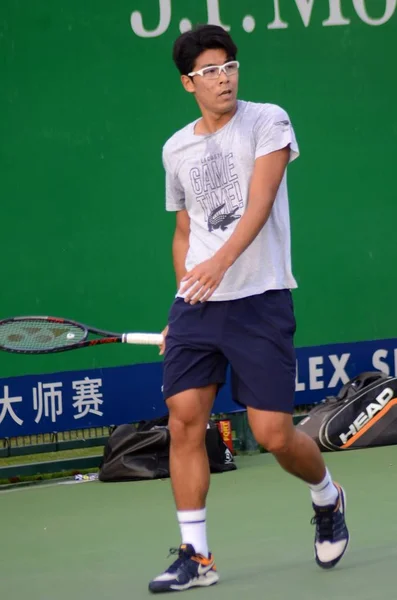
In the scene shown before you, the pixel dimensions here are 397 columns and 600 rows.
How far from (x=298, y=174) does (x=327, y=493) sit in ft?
9.38

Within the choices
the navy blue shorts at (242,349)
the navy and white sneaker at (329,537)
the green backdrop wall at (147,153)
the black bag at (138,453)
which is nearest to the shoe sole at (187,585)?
the navy and white sneaker at (329,537)

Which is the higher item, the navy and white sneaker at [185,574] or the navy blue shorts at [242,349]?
the navy blue shorts at [242,349]

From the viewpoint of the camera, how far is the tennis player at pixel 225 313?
13.6 ft

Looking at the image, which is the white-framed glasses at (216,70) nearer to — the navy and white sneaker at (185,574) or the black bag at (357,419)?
the navy and white sneaker at (185,574)

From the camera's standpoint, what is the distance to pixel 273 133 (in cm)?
411

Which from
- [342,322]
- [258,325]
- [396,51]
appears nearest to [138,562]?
[258,325]

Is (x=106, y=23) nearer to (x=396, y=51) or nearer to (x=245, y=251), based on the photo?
(x=396, y=51)

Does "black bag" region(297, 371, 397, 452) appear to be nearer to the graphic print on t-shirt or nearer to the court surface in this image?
the court surface

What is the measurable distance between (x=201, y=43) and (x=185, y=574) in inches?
64.6

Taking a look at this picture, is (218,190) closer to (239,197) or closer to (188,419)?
(239,197)

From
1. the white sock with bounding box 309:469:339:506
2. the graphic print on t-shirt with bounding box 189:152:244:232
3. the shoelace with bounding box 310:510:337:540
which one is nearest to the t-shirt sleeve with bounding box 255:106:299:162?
the graphic print on t-shirt with bounding box 189:152:244:232

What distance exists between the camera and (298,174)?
22.6 ft

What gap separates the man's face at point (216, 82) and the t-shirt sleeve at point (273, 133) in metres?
0.12

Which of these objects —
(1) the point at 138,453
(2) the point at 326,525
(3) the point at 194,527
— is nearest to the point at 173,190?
(3) the point at 194,527
